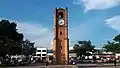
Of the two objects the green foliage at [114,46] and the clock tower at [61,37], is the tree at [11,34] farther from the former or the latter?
the green foliage at [114,46]

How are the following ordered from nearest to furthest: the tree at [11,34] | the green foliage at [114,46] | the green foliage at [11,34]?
the tree at [11,34] < the green foliage at [11,34] < the green foliage at [114,46]

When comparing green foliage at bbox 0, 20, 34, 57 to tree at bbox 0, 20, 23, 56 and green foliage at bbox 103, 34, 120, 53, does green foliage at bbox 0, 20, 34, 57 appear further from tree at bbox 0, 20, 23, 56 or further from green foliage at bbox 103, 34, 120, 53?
green foliage at bbox 103, 34, 120, 53

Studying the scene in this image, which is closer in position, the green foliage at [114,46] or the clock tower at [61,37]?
the clock tower at [61,37]

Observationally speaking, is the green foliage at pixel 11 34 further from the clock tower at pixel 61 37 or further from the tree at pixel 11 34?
the clock tower at pixel 61 37

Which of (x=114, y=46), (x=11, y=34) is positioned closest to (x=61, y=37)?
(x=11, y=34)

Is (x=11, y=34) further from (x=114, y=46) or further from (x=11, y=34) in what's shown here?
(x=114, y=46)

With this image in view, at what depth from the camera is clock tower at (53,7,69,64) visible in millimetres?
90250

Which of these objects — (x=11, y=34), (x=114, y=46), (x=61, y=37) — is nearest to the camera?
(x=61, y=37)

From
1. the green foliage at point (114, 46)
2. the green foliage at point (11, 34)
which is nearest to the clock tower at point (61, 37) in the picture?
the green foliage at point (11, 34)

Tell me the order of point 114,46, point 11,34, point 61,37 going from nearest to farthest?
1. point 61,37
2. point 11,34
3. point 114,46

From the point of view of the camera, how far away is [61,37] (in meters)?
91.8

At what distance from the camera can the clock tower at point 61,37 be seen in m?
90.2

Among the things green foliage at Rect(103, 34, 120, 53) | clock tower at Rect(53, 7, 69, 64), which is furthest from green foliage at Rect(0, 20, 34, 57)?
green foliage at Rect(103, 34, 120, 53)

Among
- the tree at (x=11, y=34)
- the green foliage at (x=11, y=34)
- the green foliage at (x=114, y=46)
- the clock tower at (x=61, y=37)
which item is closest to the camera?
the clock tower at (x=61, y=37)
